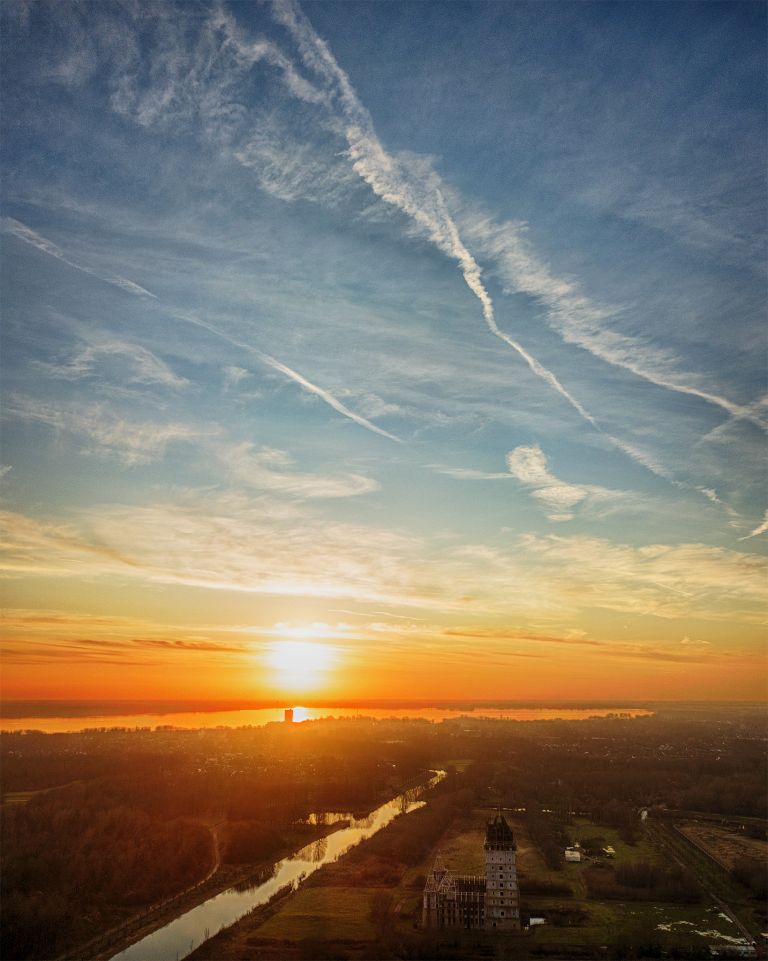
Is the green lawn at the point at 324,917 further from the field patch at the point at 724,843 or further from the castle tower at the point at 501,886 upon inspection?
the field patch at the point at 724,843

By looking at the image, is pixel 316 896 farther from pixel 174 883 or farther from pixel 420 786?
pixel 420 786

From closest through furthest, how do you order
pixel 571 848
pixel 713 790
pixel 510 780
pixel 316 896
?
pixel 316 896, pixel 571 848, pixel 713 790, pixel 510 780

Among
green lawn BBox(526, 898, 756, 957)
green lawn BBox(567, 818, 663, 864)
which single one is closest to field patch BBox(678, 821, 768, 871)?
green lawn BBox(567, 818, 663, 864)

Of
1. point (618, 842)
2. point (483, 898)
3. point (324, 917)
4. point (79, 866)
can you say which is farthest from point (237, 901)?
point (618, 842)

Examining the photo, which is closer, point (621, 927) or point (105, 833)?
point (621, 927)

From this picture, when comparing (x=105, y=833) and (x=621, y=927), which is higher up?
(x=105, y=833)

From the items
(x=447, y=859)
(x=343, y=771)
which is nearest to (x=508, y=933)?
(x=447, y=859)

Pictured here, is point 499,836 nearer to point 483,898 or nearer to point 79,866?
point 483,898
